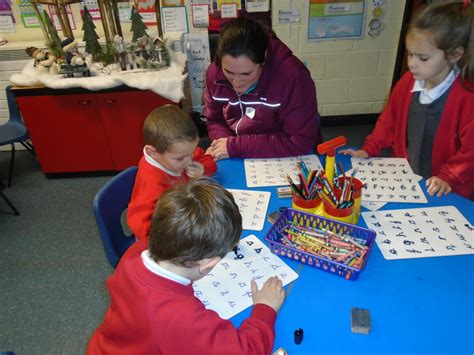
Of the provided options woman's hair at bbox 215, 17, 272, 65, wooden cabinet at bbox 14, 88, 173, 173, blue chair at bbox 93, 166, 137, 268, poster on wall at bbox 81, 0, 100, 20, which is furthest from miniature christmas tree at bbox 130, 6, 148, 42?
blue chair at bbox 93, 166, 137, 268

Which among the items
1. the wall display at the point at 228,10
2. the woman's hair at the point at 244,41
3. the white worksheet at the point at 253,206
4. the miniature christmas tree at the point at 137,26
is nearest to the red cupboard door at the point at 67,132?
the miniature christmas tree at the point at 137,26

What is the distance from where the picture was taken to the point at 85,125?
2.74m

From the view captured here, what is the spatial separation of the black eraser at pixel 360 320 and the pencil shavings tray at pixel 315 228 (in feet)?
0.34

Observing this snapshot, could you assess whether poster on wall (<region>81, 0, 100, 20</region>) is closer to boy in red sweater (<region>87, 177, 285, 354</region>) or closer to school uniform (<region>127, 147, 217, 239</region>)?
school uniform (<region>127, 147, 217, 239</region>)

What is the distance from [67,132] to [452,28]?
2466 mm

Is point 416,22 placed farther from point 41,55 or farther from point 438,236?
point 41,55

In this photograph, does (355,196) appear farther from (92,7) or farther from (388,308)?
(92,7)

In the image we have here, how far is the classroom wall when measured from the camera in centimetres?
303

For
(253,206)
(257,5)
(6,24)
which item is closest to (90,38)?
(6,24)

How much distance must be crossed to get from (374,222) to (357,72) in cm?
248

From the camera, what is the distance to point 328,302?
934 millimetres

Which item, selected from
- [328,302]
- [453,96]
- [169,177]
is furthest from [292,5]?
[328,302]

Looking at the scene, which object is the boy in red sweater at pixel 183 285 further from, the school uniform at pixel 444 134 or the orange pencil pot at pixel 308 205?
the school uniform at pixel 444 134

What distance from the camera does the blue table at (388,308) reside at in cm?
83
